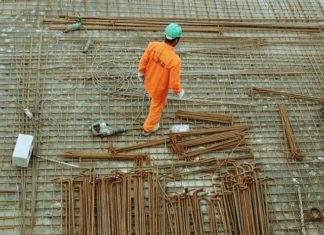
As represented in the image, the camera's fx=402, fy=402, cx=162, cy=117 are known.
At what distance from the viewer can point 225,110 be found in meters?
5.57

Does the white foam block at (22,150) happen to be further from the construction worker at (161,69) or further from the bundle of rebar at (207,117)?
the bundle of rebar at (207,117)

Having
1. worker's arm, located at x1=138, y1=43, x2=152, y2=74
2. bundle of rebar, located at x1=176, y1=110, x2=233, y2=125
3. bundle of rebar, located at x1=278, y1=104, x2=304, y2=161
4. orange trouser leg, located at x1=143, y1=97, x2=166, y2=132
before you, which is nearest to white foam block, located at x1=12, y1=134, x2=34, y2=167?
orange trouser leg, located at x1=143, y1=97, x2=166, y2=132

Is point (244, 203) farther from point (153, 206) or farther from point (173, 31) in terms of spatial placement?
point (173, 31)

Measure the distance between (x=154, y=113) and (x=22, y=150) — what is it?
1.61 meters

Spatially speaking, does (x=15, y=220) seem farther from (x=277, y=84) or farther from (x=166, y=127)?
(x=277, y=84)

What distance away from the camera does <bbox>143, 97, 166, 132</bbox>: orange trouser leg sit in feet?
16.1

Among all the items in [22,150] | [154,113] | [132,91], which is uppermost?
[132,91]

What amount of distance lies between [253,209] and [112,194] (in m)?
1.58

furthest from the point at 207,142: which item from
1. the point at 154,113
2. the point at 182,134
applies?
the point at 154,113

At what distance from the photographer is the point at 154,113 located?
4.98 m

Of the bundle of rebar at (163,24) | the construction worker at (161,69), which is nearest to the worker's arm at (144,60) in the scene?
the construction worker at (161,69)

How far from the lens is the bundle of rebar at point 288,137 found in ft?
16.8

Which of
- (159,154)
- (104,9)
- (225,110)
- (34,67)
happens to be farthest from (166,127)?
(104,9)

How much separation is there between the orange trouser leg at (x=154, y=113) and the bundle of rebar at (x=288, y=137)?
67.2 inches
